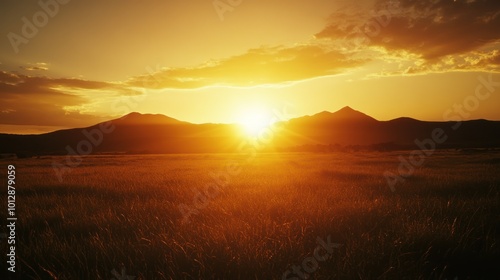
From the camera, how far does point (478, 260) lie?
3.17 m

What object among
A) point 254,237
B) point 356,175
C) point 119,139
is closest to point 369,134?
point 119,139

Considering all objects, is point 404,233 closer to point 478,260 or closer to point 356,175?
point 478,260

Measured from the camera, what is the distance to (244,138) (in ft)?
478

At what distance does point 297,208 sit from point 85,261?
3374 mm

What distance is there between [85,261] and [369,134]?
180 m

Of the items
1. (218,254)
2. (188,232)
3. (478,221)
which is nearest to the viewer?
(218,254)

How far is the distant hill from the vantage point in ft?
443

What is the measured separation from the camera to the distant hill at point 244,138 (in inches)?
5315

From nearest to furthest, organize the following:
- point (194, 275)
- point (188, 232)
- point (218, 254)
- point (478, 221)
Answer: point (194, 275) → point (218, 254) → point (188, 232) → point (478, 221)

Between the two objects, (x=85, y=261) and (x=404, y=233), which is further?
(x=404, y=233)

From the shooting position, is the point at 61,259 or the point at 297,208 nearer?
the point at 61,259

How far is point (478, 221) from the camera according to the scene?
4422 mm

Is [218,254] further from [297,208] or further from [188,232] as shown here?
[297,208]

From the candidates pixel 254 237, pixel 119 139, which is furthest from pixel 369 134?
pixel 254 237
